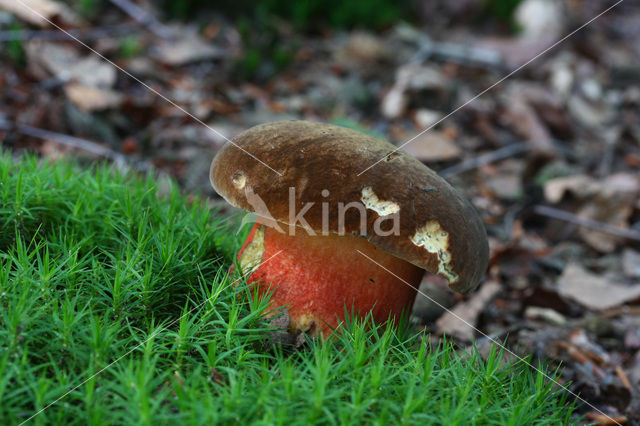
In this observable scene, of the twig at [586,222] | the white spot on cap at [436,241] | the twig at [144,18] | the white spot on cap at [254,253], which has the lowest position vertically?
the twig at [586,222]

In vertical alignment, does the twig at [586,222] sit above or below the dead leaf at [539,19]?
below

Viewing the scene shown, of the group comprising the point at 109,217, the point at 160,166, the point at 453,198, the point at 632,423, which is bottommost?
the point at 632,423

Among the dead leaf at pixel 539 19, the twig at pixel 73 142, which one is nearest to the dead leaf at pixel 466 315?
the twig at pixel 73 142

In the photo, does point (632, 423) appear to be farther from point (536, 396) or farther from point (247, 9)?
point (247, 9)

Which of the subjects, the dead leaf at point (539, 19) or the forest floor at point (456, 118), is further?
the dead leaf at point (539, 19)

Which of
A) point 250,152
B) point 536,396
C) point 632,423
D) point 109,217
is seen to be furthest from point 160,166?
point 632,423

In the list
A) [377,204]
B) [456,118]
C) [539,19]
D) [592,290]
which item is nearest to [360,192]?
[377,204]

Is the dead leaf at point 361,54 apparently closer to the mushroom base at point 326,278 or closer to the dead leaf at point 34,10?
the dead leaf at point 34,10

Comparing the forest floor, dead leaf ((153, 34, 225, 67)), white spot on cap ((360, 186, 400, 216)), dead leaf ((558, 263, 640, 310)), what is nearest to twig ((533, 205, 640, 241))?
the forest floor
